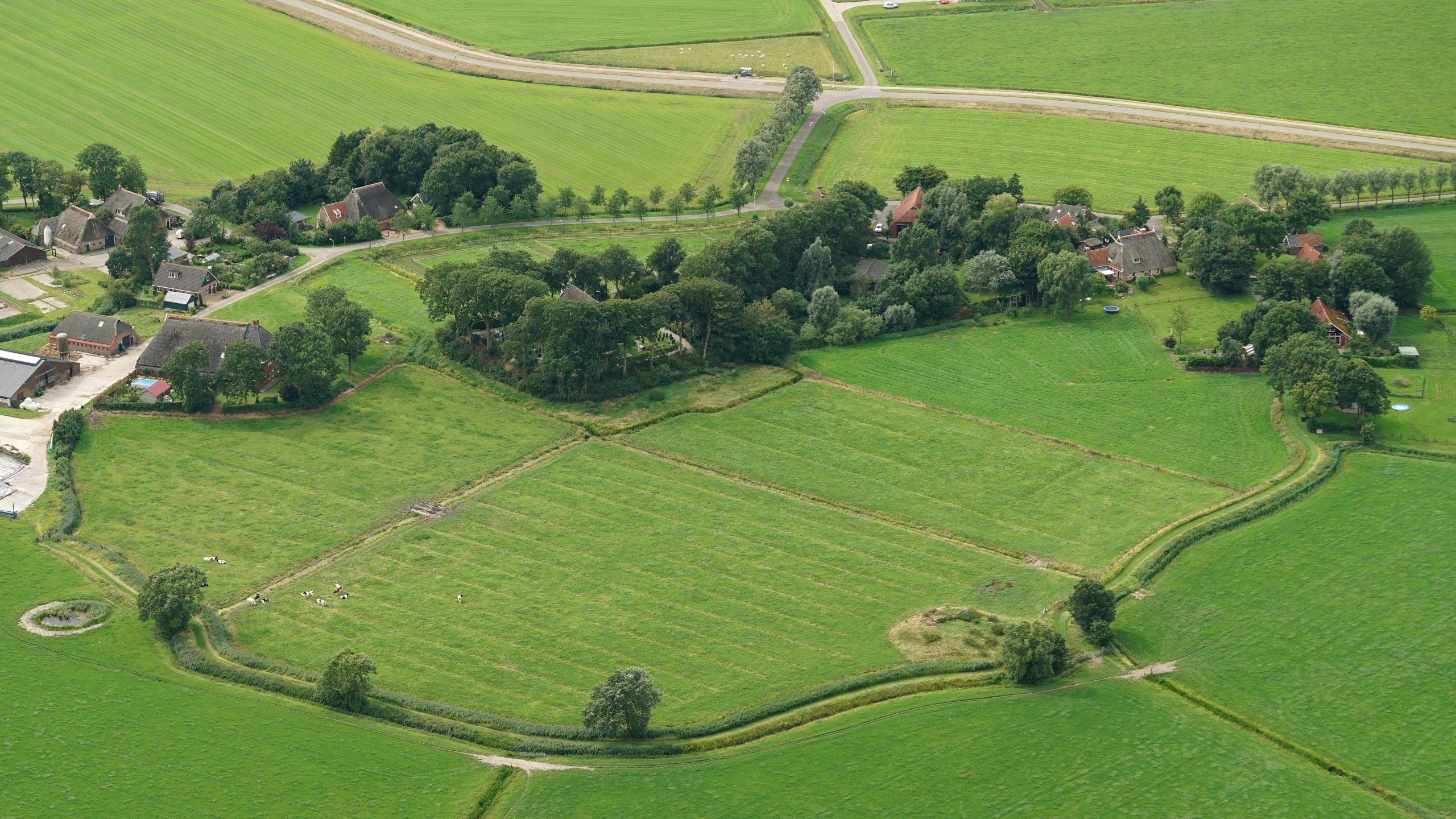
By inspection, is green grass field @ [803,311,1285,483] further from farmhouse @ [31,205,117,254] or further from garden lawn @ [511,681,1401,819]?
farmhouse @ [31,205,117,254]

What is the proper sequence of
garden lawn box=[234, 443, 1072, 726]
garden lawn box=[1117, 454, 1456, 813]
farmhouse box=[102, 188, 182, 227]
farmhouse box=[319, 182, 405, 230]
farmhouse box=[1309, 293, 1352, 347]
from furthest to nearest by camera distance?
1. farmhouse box=[319, 182, 405, 230]
2. farmhouse box=[102, 188, 182, 227]
3. farmhouse box=[1309, 293, 1352, 347]
4. garden lawn box=[234, 443, 1072, 726]
5. garden lawn box=[1117, 454, 1456, 813]

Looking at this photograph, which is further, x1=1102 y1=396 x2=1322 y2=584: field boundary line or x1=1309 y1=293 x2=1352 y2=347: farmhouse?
x1=1309 y1=293 x2=1352 y2=347: farmhouse

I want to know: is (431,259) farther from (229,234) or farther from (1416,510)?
(1416,510)

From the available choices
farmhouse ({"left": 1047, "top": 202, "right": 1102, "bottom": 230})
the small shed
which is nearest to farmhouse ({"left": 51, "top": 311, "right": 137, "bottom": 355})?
the small shed

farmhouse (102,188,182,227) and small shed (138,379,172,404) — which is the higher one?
farmhouse (102,188,182,227)

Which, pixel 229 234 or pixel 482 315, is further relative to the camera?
pixel 229 234

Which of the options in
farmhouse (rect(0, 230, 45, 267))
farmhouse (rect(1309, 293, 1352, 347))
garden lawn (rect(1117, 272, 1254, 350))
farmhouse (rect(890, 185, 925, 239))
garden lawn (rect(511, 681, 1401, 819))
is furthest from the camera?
farmhouse (rect(890, 185, 925, 239))

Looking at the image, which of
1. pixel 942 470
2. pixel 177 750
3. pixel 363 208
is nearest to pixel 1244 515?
pixel 942 470

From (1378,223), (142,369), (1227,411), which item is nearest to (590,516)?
(142,369)
